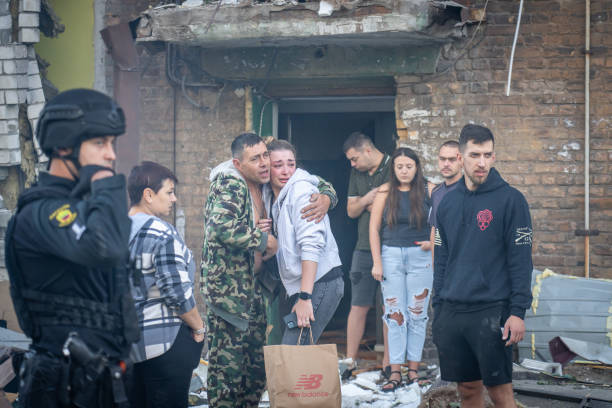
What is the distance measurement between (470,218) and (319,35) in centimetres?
274

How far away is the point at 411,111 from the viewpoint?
6.20 m

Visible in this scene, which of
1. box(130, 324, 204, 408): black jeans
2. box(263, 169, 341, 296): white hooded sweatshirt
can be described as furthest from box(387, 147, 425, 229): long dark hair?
box(130, 324, 204, 408): black jeans

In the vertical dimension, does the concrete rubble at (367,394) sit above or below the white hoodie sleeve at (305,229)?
below

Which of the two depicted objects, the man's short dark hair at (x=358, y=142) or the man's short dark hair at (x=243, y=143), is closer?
the man's short dark hair at (x=243, y=143)

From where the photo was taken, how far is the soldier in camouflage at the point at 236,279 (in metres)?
3.78

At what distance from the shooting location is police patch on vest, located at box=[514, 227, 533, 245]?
3.38 m

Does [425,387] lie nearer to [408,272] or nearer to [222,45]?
[408,272]

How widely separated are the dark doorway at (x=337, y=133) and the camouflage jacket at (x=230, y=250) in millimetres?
3180

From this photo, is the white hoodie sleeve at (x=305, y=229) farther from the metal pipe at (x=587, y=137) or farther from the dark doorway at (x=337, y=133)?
the metal pipe at (x=587, y=137)

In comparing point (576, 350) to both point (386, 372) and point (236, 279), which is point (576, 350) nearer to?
point (386, 372)

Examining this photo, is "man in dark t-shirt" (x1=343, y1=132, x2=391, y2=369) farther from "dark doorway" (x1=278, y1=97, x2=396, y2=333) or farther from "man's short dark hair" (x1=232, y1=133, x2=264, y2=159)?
"man's short dark hair" (x1=232, y1=133, x2=264, y2=159)

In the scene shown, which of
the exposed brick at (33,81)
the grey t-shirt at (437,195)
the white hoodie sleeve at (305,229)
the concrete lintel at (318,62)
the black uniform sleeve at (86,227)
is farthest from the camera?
the exposed brick at (33,81)

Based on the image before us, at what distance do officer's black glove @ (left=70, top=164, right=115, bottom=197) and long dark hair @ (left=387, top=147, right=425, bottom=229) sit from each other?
348 cm

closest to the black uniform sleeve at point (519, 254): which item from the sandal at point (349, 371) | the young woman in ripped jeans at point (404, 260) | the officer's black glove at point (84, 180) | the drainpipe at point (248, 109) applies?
the young woman in ripped jeans at point (404, 260)
